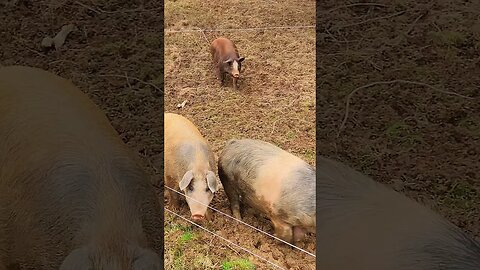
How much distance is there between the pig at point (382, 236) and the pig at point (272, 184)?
0.58 m

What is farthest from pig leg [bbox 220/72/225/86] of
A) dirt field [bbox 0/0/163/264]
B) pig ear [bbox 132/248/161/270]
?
pig ear [bbox 132/248/161/270]

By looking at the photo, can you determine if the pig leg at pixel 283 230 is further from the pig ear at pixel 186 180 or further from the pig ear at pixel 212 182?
the pig ear at pixel 186 180

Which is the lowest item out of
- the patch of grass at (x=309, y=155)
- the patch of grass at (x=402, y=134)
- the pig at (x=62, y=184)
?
the patch of grass at (x=309, y=155)

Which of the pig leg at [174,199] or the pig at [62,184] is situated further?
the pig leg at [174,199]

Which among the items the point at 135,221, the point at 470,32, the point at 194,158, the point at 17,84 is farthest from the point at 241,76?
the point at 135,221

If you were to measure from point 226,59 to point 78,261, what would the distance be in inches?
104

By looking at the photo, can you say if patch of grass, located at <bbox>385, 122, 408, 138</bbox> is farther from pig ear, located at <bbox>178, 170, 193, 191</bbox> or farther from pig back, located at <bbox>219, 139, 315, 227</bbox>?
pig ear, located at <bbox>178, 170, 193, 191</bbox>

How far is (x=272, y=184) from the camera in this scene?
3.13 metres

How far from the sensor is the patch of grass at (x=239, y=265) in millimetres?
3014

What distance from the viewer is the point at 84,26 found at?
178 inches

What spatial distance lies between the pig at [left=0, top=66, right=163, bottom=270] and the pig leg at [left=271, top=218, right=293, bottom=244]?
0.92 m

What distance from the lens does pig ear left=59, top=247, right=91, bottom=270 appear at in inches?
71.2

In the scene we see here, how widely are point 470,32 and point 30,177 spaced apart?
11.0 feet

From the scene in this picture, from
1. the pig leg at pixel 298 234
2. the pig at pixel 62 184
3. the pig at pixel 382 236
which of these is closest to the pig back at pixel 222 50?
the pig leg at pixel 298 234
